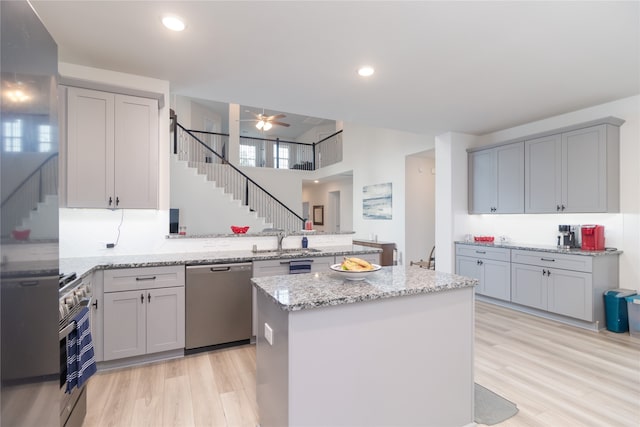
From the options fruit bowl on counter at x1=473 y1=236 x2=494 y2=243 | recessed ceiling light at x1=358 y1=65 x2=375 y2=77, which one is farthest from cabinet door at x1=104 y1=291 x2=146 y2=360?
fruit bowl on counter at x1=473 y1=236 x2=494 y2=243

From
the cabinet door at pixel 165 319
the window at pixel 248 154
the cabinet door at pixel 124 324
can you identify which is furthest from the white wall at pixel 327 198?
the cabinet door at pixel 124 324

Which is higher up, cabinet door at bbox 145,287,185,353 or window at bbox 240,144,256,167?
window at bbox 240,144,256,167

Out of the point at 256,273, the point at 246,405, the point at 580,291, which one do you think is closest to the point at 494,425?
the point at 246,405

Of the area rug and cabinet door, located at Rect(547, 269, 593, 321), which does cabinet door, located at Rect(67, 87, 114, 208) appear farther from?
cabinet door, located at Rect(547, 269, 593, 321)

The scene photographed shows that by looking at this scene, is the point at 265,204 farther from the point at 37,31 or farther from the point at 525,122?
the point at 37,31

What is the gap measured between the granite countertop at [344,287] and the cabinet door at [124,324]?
151cm

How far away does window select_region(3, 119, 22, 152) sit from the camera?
0.83 m

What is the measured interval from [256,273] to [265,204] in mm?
5100

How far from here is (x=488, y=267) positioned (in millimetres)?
4738

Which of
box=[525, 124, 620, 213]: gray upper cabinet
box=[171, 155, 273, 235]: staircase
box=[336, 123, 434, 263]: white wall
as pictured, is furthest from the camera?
box=[336, 123, 434, 263]: white wall

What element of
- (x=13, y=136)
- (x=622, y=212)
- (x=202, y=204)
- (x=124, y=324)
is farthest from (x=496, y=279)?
(x=202, y=204)

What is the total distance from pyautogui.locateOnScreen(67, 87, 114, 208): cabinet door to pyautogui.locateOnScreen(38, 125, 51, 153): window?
2060 mm

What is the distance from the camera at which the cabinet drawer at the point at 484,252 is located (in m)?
4.51

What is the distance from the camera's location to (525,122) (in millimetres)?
4730
